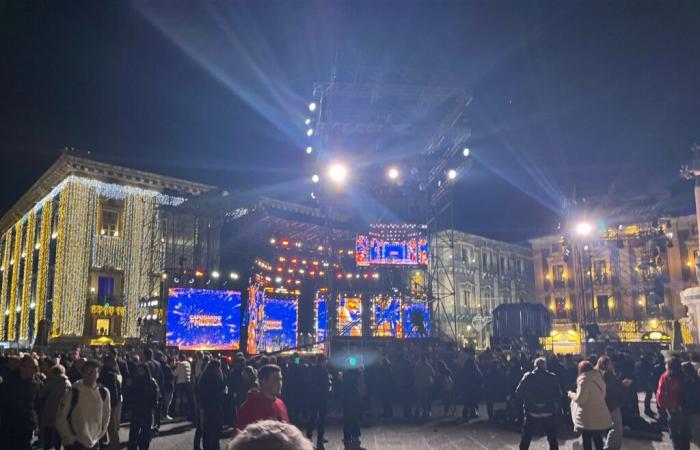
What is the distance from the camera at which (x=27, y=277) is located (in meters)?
40.4

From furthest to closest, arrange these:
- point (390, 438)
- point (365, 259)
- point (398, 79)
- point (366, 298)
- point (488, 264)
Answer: point (488, 264), point (366, 298), point (365, 259), point (398, 79), point (390, 438)

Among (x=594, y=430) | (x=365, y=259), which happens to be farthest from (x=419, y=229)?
(x=594, y=430)

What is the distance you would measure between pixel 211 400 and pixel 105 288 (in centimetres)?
2922

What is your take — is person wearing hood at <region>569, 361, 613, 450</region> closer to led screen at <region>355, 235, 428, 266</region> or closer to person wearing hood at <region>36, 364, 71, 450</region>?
person wearing hood at <region>36, 364, 71, 450</region>

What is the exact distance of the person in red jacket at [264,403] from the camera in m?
4.91

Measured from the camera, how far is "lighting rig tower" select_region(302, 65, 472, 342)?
2178 cm

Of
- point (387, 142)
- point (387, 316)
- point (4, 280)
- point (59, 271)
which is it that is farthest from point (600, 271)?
point (4, 280)

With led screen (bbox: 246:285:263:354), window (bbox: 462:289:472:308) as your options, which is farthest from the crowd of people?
window (bbox: 462:289:472:308)

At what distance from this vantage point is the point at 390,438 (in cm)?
1145

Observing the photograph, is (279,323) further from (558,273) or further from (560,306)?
(558,273)

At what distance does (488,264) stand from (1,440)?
5244 cm

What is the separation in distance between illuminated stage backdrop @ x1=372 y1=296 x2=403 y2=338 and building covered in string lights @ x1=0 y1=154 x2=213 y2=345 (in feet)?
44.0

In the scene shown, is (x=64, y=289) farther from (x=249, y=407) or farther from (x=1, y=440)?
(x=249, y=407)

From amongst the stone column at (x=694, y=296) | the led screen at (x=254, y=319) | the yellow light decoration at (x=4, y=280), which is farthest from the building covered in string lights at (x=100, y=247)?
the stone column at (x=694, y=296)
